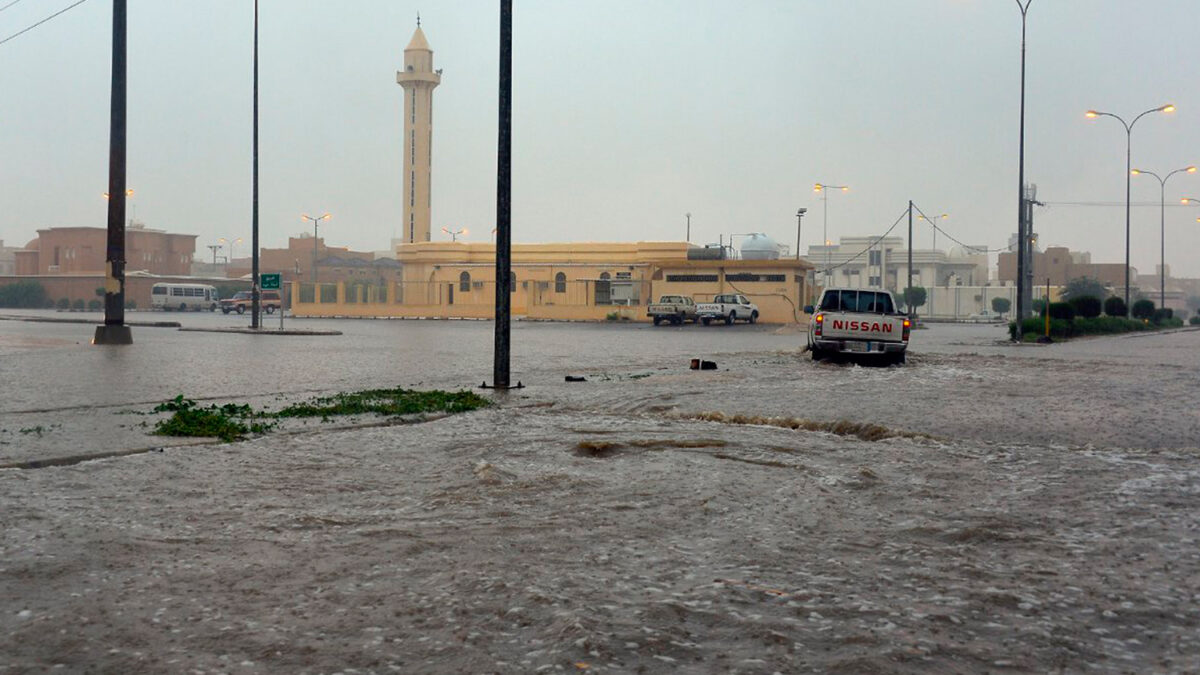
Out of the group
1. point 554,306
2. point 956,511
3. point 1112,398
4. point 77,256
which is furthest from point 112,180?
point 77,256

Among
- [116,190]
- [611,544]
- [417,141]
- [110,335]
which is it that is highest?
[417,141]

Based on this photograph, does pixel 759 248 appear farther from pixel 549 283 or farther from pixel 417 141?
pixel 417 141

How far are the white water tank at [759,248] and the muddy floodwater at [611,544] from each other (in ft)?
224

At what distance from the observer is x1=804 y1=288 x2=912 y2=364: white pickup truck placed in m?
22.4

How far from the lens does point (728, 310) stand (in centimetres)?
5988

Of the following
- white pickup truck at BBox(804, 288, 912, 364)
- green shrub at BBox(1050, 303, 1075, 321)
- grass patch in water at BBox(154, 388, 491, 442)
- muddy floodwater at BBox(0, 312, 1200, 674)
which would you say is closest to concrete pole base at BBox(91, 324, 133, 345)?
muddy floodwater at BBox(0, 312, 1200, 674)

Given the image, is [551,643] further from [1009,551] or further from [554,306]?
[554,306]

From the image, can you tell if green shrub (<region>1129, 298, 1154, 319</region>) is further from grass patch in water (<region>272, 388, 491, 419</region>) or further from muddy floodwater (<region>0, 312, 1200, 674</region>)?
grass patch in water (<region>272, 388, 491, 419</region>)

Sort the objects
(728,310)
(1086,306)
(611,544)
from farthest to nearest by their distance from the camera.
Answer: (728,310), (1086,306), (611,544)

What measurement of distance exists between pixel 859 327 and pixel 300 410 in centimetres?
1387

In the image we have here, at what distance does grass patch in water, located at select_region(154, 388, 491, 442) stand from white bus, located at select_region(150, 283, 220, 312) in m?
74.7

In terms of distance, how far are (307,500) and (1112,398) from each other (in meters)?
11.5

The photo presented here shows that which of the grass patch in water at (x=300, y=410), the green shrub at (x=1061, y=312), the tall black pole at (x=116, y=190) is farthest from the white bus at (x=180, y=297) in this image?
the grass patch in water at (x=300, y=410)

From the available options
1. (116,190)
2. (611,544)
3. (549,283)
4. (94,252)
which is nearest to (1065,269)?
(549,283)
